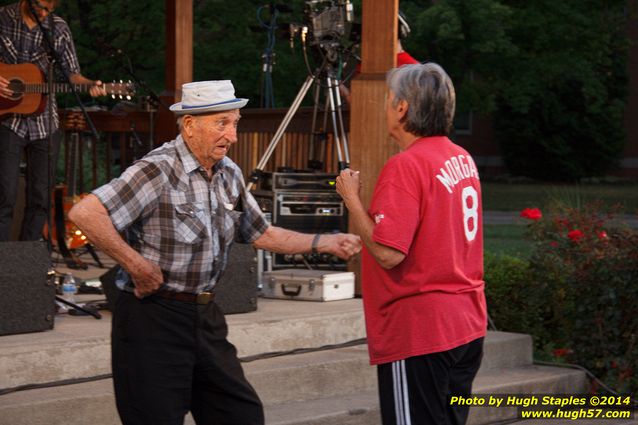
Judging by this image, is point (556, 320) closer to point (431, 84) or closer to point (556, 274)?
point (556, 274)

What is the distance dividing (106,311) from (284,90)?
15428 millimetres

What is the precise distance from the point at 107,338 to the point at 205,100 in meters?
2.26

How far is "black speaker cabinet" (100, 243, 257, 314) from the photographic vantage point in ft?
23.1

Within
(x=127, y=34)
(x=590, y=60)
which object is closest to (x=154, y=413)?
(x=127, y=34)

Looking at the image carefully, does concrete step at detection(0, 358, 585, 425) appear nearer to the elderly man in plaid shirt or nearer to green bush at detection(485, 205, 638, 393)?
green bush at detection(485, 205, 638, 393)

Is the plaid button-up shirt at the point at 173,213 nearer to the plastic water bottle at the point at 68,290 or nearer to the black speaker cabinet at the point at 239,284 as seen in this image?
the black speaker cabinet at the point at 239,284

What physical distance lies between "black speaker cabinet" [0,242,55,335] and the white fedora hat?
2.17 metres

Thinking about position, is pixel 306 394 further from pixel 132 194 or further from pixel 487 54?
pixel 487 54

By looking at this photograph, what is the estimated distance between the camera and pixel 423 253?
4098mm

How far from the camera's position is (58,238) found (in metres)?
9.75

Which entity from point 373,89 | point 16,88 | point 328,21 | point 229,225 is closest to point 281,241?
point 229,225

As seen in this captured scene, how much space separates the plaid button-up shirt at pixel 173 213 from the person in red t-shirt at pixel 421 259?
21.9 inches

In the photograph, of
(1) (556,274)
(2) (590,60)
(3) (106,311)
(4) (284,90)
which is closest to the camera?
(3) (106,311)

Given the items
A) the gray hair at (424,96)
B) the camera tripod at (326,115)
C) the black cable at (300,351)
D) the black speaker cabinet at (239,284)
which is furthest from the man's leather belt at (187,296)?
the camera tripod at (326,115)
